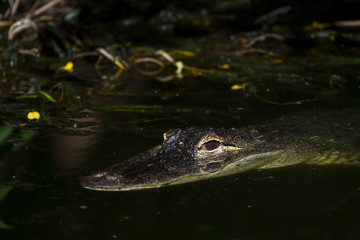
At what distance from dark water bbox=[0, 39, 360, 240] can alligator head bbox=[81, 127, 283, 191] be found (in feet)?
0.27

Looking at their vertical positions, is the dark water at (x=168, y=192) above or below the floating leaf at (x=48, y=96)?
below

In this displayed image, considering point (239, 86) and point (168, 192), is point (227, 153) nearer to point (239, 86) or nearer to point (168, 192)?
point (168, 192)

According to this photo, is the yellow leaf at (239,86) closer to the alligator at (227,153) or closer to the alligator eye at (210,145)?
the alligator at (227,153)

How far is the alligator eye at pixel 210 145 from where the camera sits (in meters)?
4.08

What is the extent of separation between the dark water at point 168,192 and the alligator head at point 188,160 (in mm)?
81

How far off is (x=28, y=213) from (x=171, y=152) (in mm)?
1280

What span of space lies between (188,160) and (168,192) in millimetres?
432

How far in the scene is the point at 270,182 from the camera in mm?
3855

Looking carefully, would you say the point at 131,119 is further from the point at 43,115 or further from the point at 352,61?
the point at 352,61


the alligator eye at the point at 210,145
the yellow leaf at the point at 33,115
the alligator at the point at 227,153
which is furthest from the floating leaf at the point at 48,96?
the alligator eye at the point at 210,145

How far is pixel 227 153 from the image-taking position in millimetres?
4180

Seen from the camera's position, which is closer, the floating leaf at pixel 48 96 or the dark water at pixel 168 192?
the dark water at pixel 168 192

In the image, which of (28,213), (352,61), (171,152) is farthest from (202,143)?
(352,61)

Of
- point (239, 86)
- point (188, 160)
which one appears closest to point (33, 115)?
point (188, 160)
